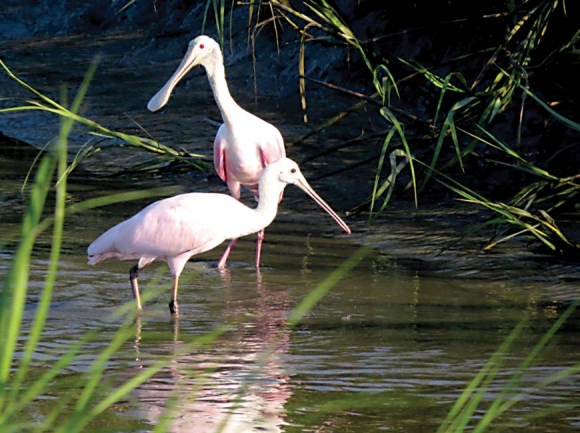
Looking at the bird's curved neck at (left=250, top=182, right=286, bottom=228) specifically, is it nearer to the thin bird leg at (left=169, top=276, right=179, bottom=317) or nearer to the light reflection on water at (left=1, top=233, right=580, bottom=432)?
the light reflection on water at (left=1, top=233, right=580, bottom=432)

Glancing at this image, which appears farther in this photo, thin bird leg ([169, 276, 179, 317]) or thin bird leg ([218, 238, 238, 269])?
thin bird leg ([218, 238, 238, 269])

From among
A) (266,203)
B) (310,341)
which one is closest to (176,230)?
(266,203)

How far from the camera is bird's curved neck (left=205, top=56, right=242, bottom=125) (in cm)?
768

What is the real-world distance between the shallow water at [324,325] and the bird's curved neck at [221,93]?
85 centimetres

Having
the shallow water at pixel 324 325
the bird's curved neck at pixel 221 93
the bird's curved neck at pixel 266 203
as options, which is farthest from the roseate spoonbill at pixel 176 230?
the bird's curved neck at pixel 221 93

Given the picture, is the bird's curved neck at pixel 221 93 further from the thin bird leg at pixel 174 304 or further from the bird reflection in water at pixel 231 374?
the thin bird leg at pixel 174 304

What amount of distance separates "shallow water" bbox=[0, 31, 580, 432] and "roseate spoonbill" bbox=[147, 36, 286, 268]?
0.52 meters

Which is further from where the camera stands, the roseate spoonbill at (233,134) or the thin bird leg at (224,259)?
the roseate spoonbill at (233,134)

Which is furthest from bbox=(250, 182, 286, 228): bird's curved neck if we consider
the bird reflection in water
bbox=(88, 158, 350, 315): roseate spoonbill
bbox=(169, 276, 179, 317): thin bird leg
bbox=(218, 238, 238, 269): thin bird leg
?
bbox=(218, 238, 238, 269): thin bird leg

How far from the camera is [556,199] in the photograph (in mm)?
7848

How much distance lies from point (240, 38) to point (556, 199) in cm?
662

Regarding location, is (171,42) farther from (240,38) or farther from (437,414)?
(437,414)

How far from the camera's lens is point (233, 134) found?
25.4ft

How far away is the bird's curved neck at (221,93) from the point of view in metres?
7.68
